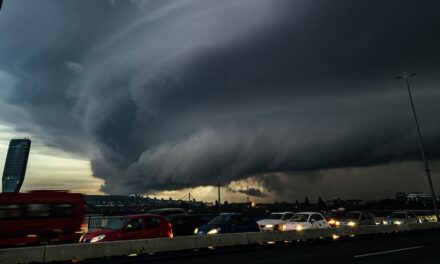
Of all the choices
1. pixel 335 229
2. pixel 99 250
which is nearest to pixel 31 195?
pixel 99 250

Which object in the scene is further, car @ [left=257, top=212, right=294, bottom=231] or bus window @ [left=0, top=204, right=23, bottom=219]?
car @ [left=257, top=212, right=294, bottom=231]

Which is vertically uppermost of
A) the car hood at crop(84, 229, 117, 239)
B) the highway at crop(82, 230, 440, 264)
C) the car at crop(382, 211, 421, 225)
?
the car at crop(382, 211, 421, 225)

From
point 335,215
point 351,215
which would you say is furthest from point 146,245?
point 335,215

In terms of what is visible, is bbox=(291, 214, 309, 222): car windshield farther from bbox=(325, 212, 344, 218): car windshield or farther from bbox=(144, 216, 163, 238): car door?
bbox=(144, 216, 163, 238): car door

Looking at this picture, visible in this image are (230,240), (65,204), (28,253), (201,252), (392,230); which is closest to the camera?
(28,253)

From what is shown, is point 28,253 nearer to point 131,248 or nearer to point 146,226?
point 131,248

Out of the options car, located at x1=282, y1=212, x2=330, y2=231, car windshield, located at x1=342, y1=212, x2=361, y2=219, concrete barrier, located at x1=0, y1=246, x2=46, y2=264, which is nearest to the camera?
concrete barrier, located at x1=0, y1=246, x2=46, y2=264

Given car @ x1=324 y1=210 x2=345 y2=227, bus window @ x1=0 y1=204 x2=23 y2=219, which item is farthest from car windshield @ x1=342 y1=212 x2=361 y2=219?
bus window @ x1=0 y1=204 x2=23 y2=219
